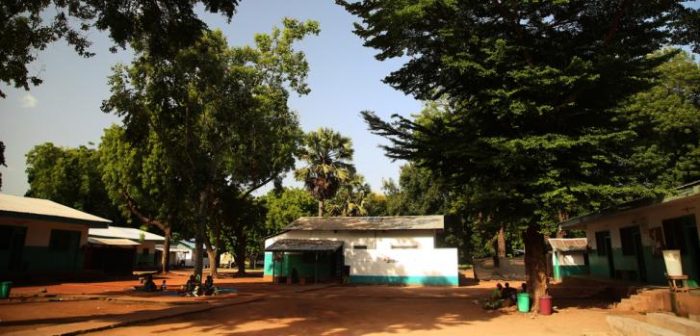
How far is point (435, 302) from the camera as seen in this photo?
63.0 ft

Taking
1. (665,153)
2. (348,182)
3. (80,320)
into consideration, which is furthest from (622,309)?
(348,182)

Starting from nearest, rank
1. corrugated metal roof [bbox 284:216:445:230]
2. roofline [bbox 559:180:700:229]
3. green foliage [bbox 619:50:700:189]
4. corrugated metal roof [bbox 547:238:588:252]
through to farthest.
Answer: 1. roofline [bbox 559:180:700:229]
2. green foliage [bbox 619:50:700:189]
3. corrugated metal roof [bbox 284:216:445:230]
4. corrugated metal roof [bbox 547:238:588:252]

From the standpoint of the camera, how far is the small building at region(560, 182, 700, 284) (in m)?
14.8

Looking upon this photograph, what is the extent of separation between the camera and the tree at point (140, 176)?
34.2m

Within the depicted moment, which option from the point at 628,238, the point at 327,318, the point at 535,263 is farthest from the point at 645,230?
the point at 327,318

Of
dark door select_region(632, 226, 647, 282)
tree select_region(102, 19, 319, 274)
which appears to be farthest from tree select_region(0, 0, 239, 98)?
dark door select_region(632, 226, 647, 282)

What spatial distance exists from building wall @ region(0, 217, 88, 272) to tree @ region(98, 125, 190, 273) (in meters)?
7.06

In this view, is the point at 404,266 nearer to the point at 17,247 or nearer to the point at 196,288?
the point at 196,288

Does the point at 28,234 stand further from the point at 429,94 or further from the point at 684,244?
the point at 684,244

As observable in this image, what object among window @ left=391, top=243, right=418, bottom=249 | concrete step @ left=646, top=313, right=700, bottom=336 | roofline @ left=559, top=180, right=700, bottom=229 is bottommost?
concrete step @ left=646, top=313, right=700, bottom=336

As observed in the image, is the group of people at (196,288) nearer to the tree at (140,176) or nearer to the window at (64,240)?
the window at (64,240)

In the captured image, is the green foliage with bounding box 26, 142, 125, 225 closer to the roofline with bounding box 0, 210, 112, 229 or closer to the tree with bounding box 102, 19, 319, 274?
the roofline with bounding box 0, 210, 112, 229

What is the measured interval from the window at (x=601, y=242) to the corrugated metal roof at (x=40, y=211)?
1188 inches

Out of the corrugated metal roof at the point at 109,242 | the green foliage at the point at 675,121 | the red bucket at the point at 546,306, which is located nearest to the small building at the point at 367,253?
the corrugated metal roof at the point at 109,242
